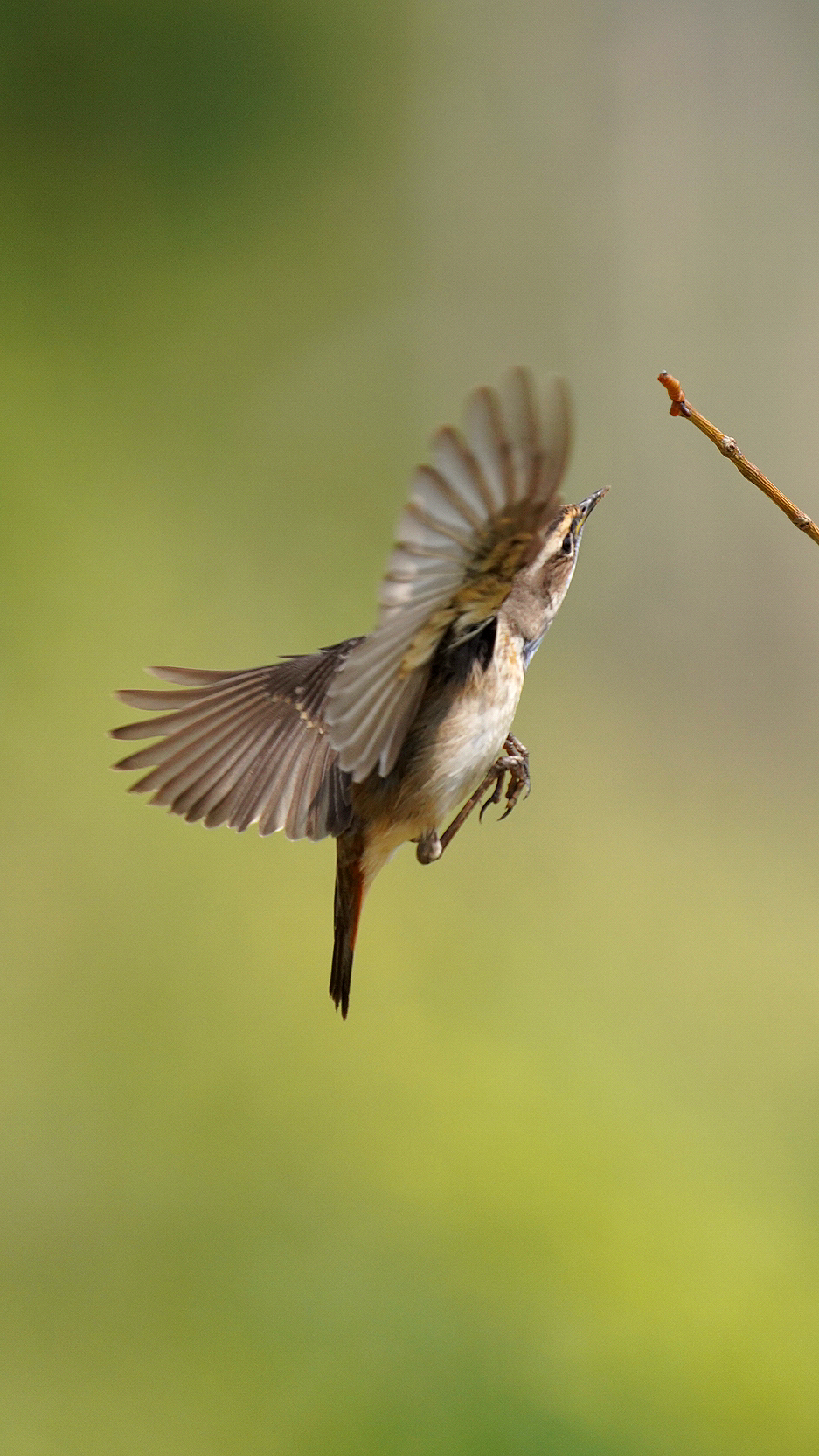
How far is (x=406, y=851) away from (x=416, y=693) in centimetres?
199

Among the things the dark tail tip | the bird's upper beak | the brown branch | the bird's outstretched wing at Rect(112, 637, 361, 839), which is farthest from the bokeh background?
the brown branch

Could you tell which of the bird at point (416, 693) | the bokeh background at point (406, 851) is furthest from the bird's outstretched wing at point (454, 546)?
the bokeh background at point (406, 851)

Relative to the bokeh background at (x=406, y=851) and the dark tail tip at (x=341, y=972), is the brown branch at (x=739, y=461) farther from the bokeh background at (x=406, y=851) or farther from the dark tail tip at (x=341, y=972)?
the bokeh background at (x=406, y=851)

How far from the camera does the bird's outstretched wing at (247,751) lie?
1.02m

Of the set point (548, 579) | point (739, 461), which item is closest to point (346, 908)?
point (548, 579)

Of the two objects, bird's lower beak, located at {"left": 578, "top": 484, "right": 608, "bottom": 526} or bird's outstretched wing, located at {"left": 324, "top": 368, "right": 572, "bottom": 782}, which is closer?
bird's outstretched wing, located at {"left": 324, "top": 368, "right": 572, "bottom": 782}

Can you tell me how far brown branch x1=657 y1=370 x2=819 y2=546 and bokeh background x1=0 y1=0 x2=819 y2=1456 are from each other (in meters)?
1.54

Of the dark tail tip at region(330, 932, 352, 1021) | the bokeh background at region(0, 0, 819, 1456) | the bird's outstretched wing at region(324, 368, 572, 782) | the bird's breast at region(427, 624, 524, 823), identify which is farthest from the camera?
the bokeh background at region(0, 0, 819, 1456)

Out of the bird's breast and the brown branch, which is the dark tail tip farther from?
the brown branch

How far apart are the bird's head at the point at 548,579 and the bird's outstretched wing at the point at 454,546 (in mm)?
183

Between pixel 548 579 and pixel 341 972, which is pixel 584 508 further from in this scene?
pixel 341 972

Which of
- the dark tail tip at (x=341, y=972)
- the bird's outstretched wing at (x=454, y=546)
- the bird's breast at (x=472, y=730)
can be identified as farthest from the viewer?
the dark tail tip at (x=341, y=972)

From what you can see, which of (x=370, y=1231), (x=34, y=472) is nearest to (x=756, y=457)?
(x=34, y=472)

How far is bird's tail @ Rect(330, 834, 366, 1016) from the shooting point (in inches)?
40.8
